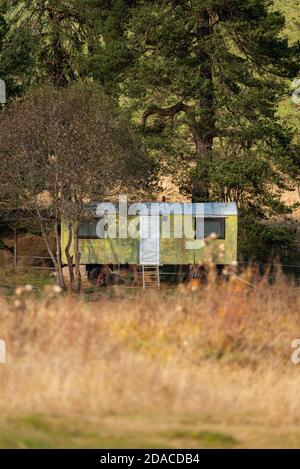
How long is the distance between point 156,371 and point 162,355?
2.89ft

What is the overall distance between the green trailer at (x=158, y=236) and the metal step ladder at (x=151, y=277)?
16cm

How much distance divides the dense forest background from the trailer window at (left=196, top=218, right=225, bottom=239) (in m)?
1.88

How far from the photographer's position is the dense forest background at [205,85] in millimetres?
40938

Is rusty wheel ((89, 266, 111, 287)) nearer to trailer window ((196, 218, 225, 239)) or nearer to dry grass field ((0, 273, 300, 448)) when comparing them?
trailer window ((196, 218, 225, 239))

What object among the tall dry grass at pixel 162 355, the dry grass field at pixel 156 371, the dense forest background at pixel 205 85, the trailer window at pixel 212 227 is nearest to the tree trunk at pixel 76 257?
the trailer window at pixel 212 227

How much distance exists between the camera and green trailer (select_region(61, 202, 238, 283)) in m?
39.5

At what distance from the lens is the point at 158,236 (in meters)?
39.4

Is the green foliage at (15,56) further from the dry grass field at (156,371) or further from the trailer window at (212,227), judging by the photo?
the dry grass field at (156,371)

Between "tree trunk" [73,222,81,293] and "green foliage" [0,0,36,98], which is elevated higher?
"green foliage" [0,0,36,98]

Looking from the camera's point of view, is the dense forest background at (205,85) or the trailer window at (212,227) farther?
the dense forest background at (205,85)

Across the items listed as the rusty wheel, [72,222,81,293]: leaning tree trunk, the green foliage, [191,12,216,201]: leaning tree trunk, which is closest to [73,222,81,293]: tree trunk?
[72,222,81,293]: leaning tree trunk

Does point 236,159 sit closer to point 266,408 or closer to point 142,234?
point 142,234

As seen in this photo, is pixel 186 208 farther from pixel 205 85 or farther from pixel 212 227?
pixel 205 85

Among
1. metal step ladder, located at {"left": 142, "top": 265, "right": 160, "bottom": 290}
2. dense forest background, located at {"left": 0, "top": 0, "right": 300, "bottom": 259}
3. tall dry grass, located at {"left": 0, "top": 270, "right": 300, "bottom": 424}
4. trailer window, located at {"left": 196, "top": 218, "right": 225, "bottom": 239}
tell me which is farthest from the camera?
dense forest background, located at {"left": 0, "top": 0, "right": 300, "bottom": 259}
